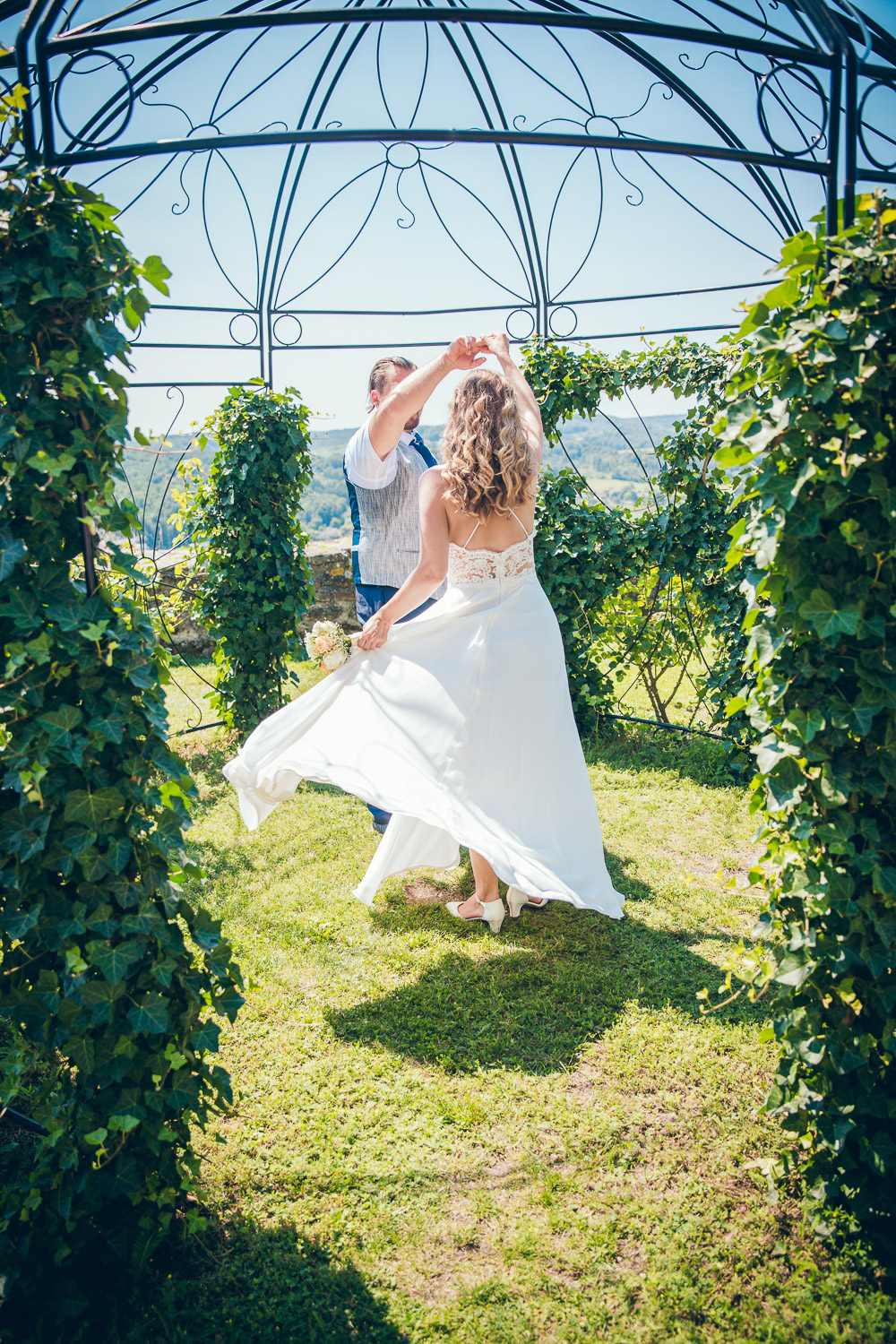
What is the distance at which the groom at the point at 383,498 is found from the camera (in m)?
4.29

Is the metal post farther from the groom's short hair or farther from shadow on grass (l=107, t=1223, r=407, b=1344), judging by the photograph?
the groom's short hair

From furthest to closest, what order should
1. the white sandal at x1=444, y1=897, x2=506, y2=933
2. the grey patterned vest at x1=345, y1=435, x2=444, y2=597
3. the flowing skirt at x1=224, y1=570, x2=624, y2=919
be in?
the grey patterned vest at x1=345, y1=435, x2=444, y2=597
the white sandal at x1=444, y1=897, x2=506, y2=933
the flowing skirt at x1=224, y1=570, x2=624, y2=919

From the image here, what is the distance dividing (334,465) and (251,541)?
13.7ft

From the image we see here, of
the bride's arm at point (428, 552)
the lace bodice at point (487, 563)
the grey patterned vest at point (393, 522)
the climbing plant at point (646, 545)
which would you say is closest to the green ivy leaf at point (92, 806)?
the bride's arm at point (428, 552)

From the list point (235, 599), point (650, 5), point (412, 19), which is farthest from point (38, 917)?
point (650, 5)

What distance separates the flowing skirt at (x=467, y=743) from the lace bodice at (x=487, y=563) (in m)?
0.03

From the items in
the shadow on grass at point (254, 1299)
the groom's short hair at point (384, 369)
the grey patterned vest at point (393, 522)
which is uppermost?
the groom's short hair at point (384, 369)

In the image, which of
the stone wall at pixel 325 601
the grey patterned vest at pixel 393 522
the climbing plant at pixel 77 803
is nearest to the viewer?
the climbing plant at pixel 77 803

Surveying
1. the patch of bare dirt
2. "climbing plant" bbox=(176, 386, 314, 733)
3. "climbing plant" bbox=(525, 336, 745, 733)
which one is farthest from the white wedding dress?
"climbing plant" bbox=(176, 386, 314, 733)

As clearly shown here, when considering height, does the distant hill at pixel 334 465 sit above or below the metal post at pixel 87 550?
above

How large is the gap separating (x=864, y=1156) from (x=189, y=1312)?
5.63ft

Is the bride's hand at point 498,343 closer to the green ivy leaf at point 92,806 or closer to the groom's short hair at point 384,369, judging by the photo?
the groom's short hair at point 384,369

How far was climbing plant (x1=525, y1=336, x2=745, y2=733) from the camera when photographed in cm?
550

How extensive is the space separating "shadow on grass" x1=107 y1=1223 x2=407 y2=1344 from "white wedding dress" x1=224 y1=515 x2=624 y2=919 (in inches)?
55.1
